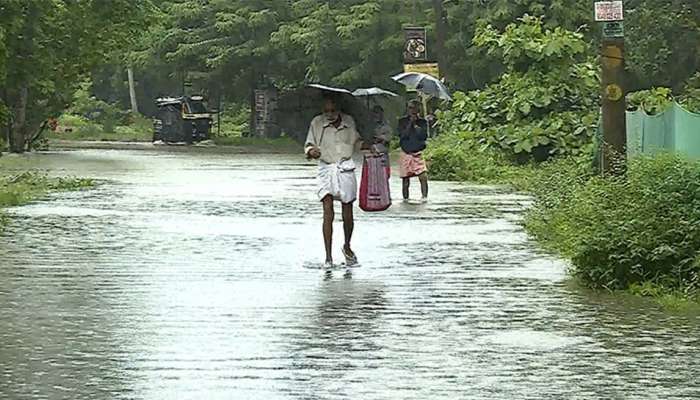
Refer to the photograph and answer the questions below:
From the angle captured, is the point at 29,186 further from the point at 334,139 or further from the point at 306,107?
the point at 334,139

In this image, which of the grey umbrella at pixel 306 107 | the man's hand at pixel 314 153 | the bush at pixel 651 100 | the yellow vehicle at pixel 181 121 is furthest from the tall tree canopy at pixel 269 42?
the man's hand at pixel 314 153

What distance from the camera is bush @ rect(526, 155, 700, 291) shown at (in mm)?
12531

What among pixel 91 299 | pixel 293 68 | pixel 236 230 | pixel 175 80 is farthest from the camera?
pixel 175 80

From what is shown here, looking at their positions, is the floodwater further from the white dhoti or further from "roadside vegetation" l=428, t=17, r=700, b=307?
the white dhoti

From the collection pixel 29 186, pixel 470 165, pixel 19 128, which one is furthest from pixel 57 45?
pixel 470 165

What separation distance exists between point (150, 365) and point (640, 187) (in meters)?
6.60

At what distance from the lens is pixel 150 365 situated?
9250 mm

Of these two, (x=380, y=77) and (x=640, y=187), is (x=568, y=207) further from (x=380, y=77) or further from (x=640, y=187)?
(x=380, y=77)

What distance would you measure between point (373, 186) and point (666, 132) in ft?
15.7

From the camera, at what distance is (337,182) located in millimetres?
14133

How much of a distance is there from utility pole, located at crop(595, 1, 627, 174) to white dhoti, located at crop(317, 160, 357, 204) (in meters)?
3.72

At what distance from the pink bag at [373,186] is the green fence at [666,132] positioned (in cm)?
331

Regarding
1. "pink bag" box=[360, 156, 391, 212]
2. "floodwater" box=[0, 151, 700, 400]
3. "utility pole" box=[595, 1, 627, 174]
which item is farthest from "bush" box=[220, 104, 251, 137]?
"pink bag" box=[360, 156, 391, 212]

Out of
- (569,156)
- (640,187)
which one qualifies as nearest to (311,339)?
(640,187)
